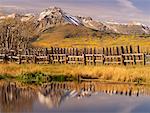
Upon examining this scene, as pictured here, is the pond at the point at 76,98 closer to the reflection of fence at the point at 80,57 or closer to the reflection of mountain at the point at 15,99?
the reflection of mountain at the point at 15,99

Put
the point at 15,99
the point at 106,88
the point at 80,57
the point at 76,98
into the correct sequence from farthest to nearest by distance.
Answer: the point at 80,57, the point at 106,88, the point at 76,98, the point at 15,99

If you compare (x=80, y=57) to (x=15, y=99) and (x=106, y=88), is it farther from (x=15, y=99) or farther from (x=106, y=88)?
(x=15, y=99)

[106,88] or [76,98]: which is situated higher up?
[76,98]

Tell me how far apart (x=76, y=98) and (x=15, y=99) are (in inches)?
102

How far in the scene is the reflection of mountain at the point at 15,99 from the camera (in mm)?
16391

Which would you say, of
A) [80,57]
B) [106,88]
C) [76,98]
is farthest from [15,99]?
[80,57]

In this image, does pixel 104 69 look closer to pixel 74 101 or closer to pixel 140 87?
pixel 140 87

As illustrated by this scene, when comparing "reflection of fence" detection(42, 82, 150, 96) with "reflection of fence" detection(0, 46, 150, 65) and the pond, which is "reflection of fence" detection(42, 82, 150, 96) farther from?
"reflection of fence" detection(0, 46, 150, 65)

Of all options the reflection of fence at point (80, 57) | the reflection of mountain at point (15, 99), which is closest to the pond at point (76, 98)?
the reflection of mountain at point (15, 99)

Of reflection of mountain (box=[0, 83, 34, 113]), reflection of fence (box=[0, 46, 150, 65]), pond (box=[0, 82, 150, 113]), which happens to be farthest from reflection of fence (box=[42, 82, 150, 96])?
reflection of fence (box=[0, 46, 150, 65])

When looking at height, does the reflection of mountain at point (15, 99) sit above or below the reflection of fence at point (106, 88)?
above

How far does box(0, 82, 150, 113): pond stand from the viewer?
1677 cm

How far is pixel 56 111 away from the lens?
16031 millimetres

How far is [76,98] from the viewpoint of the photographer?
64.6 ft
